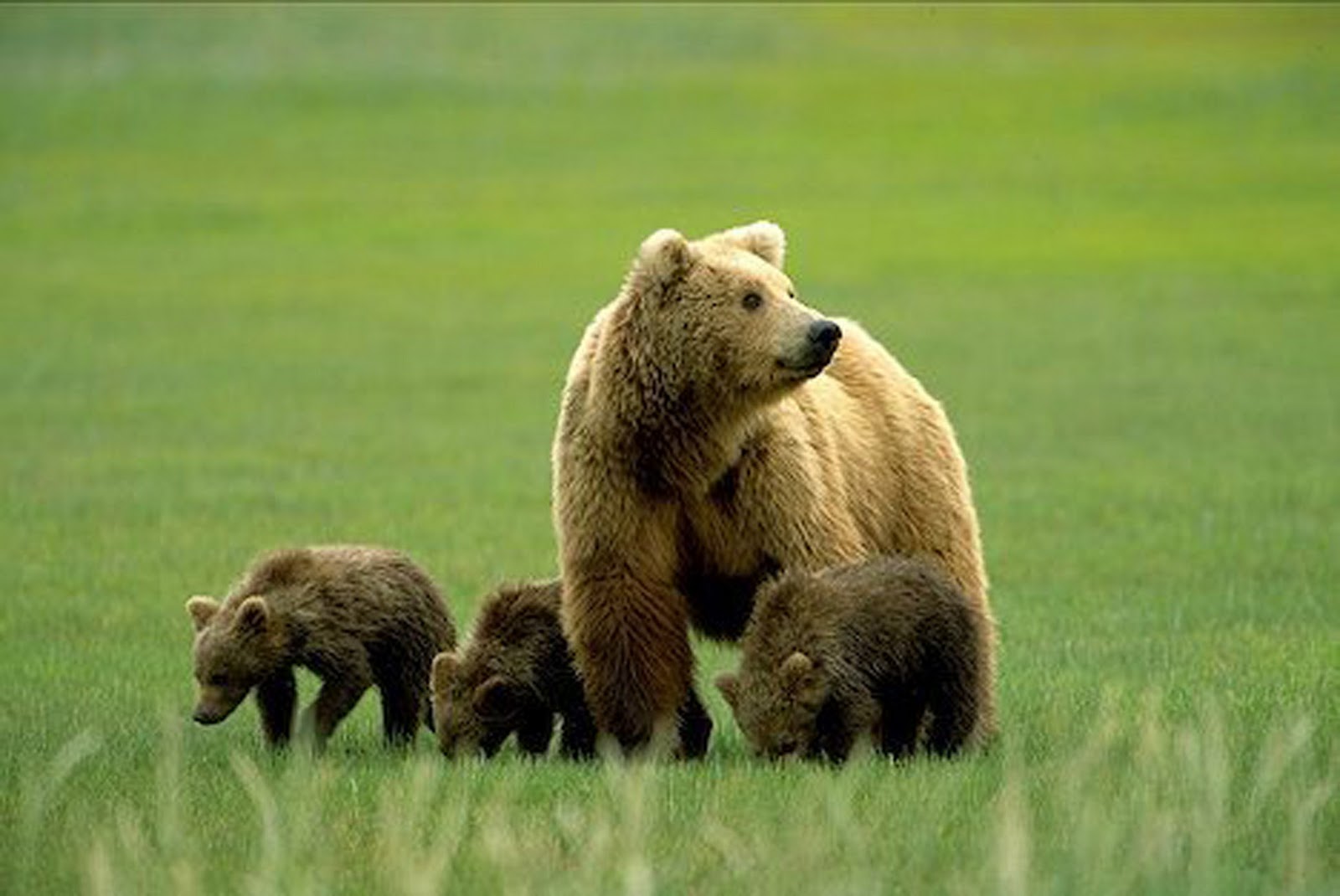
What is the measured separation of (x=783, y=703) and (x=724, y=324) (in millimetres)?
1097

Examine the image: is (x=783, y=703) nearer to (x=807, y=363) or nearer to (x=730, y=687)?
(x=730, y=687)

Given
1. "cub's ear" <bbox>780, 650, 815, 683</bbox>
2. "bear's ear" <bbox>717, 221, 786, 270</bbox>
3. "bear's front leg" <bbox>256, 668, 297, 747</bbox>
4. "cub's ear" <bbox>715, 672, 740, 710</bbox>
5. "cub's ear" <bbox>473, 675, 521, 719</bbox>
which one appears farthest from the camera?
"bear's front leg" <bbox>256, 668, 297, 747</bbox>

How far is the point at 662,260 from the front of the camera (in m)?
9.34

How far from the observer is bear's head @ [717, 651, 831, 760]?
9008mm

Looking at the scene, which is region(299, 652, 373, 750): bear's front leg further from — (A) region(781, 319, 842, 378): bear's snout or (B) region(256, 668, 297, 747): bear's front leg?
(A) region(781, 319, 842, 378): bear's snout

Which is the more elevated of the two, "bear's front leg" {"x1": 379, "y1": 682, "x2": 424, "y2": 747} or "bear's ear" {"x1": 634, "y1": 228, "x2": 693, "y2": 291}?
"bear's ear" {"x1": 634, "y1": 228, "x2": 693, "y2": 291}

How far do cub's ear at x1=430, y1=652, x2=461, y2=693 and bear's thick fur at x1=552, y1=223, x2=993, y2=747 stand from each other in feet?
1.25

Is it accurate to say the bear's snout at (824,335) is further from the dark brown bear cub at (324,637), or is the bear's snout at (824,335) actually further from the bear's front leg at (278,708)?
the bear's front leg at (278,708)

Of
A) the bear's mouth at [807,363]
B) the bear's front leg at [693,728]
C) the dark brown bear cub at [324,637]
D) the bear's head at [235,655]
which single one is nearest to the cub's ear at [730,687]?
the bear's front leg at [693,728]

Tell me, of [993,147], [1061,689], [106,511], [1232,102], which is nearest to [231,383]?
[106,511]

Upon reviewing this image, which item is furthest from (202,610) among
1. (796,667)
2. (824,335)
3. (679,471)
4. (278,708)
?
(824,335)

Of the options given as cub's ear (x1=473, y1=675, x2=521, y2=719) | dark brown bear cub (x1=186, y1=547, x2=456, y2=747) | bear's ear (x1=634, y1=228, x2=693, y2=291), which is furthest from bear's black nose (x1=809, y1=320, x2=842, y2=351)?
dark brown bear cub (x1=186, y1=547, x2=456, y2=747)

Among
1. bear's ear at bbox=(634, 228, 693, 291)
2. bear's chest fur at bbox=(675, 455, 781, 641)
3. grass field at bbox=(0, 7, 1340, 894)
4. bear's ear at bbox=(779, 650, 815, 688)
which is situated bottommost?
grass field at bbox=(0, 7, 1340, 894)

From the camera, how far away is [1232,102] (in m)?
48.6
